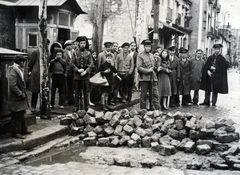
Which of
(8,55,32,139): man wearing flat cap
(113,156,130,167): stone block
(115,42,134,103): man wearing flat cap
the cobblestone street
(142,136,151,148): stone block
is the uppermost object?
(115,42,134,103): man wearing flat cap

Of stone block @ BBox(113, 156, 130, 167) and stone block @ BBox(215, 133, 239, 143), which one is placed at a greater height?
stone block @ BBox(215, 133, 239, 143)

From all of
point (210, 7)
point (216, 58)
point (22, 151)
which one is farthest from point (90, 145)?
point (210, 7)

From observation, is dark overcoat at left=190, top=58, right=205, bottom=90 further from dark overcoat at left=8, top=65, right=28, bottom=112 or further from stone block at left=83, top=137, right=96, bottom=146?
dark overcoat at left=8, top=65, right=28, bottom=112

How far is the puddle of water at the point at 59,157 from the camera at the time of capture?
19.2 ft

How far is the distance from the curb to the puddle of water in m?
0.36

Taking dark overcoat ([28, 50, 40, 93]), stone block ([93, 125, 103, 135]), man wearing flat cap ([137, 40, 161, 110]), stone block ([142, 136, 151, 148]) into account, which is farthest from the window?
stone block ([142, 136, 151, 148])

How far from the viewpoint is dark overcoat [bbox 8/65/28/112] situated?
20.6 ft

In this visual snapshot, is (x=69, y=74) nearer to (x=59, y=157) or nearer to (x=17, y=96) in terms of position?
(x=17, y=96)

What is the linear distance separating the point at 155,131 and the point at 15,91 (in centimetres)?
311

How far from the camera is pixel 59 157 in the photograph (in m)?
6.18

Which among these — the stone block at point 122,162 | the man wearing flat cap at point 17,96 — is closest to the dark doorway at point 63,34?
the man wearing flat cap at point 17,96

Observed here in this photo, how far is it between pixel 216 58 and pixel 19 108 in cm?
792

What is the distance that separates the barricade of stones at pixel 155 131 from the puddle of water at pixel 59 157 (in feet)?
1.46

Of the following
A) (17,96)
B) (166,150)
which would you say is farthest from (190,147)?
(17,96)
